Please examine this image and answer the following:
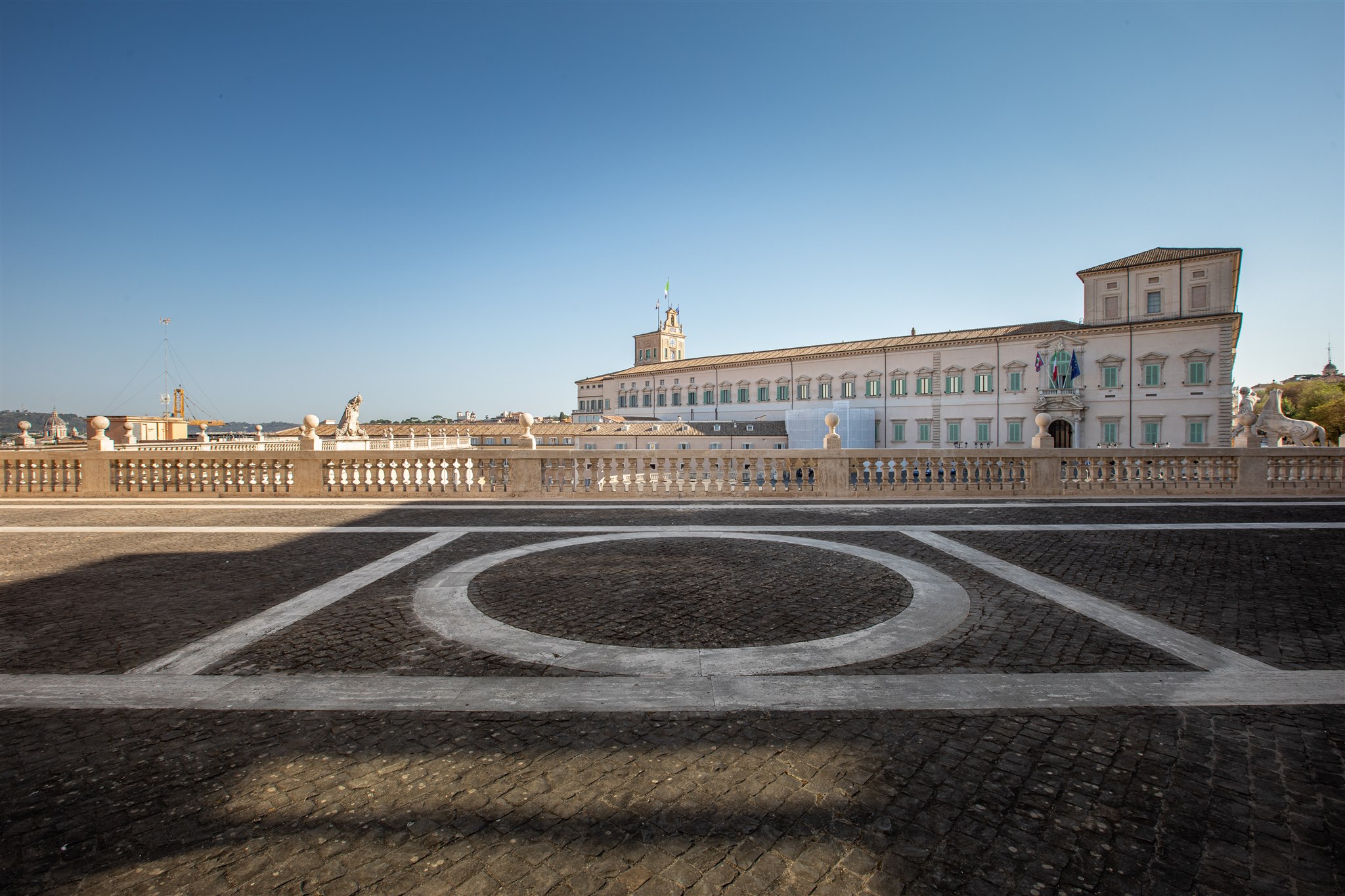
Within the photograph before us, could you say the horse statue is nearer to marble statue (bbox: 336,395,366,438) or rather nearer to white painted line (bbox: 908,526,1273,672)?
white painted line (bbox: 908,526,1273,672)

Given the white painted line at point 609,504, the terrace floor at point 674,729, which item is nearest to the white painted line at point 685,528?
the white painted line at point 609,504

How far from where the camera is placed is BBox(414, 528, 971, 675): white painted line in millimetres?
3895

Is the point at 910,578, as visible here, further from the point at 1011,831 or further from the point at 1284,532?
the point at 1284,532

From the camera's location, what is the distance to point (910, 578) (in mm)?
6207

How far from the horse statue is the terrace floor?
43.0ft

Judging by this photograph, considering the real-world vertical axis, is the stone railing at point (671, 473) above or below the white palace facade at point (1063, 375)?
below

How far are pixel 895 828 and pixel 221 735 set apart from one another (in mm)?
3158

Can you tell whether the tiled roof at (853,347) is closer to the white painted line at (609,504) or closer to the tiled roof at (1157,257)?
the tiled roof at (1157,257)

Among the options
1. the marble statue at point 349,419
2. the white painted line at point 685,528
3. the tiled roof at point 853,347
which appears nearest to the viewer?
the white painted line at point 685,528

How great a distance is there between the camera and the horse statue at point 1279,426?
52.5 feet

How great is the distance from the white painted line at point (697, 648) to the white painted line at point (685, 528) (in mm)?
3552

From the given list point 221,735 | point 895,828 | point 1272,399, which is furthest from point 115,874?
point 1272,399

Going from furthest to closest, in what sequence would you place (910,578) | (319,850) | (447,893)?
(910,578) < (319,850) < (447,893)

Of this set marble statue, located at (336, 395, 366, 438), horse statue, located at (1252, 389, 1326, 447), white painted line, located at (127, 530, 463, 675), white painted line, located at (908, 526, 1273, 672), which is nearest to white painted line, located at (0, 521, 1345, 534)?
white painted line, located at (908, 526, 1273, 672)
